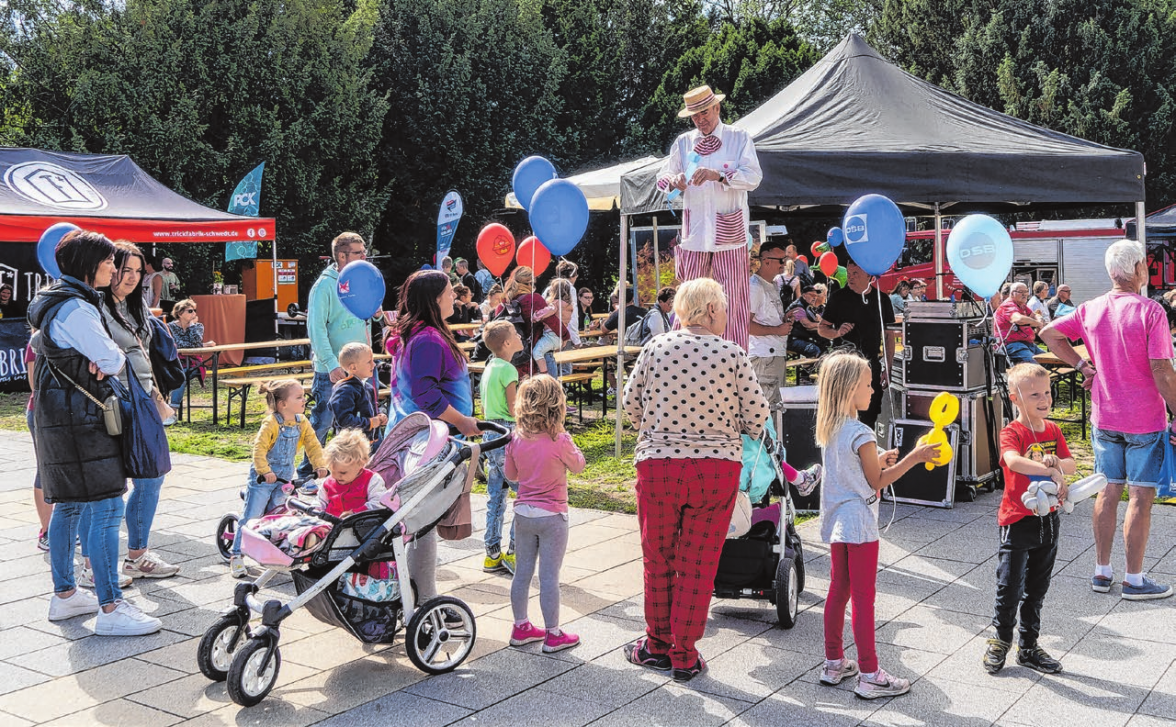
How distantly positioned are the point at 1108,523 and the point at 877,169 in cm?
312

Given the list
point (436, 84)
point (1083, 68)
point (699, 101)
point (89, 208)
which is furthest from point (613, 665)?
point (1083, 68)

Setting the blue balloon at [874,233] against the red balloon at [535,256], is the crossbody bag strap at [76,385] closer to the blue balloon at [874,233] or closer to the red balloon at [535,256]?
the red balloon at [535,256]

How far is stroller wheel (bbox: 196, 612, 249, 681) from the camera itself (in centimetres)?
428

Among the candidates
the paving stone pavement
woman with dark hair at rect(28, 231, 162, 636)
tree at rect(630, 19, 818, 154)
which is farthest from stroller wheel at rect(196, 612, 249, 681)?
tree at rect(630, 19, 818, 154)

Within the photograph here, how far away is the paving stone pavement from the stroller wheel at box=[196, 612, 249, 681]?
114 millimetres

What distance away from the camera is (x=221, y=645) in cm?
438

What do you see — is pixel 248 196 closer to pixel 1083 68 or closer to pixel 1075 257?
pixel 1075 257

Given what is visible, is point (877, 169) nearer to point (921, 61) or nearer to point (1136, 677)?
point (1136, 677)

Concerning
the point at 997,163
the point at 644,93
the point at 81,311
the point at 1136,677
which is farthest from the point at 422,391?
the point at 644,93

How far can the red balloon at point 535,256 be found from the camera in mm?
8531

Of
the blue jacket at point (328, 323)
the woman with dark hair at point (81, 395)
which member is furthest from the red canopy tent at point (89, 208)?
the woman with dark hair at point (81, 395)

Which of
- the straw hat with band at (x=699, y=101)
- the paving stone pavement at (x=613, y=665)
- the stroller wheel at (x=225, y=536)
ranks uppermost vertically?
the straw hat with band at (x=699, y=101)

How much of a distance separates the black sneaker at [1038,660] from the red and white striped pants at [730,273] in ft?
8.65

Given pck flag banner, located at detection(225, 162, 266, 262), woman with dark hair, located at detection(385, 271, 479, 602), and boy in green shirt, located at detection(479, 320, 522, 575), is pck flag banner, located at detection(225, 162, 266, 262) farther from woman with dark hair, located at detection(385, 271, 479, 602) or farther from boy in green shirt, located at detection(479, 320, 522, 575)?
woman with dark hair, located at detection(385, 271, 479, 602)
